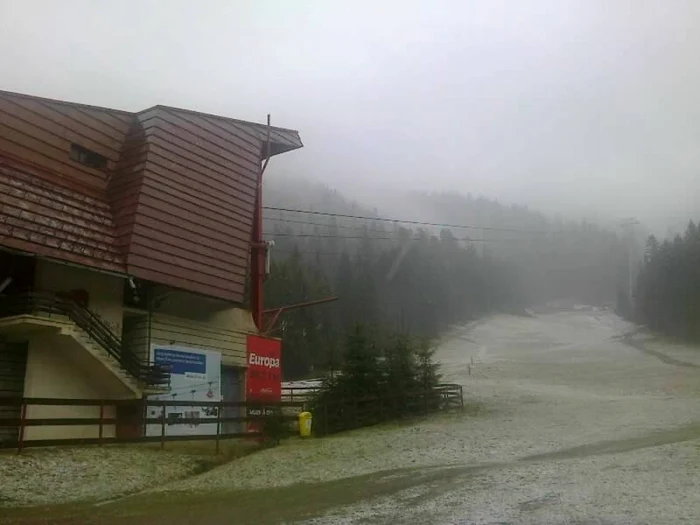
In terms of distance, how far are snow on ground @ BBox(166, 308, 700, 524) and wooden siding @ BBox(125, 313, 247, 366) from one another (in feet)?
21.3

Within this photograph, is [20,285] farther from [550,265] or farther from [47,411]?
[550,265]

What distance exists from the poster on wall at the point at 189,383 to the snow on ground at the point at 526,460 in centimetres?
445

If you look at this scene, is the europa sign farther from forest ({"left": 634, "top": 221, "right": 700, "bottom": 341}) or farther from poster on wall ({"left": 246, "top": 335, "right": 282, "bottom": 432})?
forest ({"left": 634, "top": 221, "right": 700, "bottom": 341})

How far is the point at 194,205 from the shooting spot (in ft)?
94.3

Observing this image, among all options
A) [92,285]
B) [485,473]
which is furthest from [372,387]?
[485,473]

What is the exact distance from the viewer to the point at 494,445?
770 inches

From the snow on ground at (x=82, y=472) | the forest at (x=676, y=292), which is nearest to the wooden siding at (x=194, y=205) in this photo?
the snow on ground at (x=82, y=472)

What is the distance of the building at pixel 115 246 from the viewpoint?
22.8 m

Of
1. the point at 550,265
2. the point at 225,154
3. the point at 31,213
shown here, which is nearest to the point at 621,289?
the point at 550,265

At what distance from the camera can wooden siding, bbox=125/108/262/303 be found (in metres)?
26.5

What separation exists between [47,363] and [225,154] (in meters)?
12.0

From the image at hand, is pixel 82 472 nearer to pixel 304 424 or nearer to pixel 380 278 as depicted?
pixel 304 424

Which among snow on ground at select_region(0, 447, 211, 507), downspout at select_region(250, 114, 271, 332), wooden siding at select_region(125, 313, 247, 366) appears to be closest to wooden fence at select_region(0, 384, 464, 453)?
snow on ground at select_region(0, 447, 211, 507)

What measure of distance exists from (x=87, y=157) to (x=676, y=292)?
8718 cm
